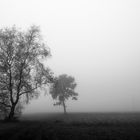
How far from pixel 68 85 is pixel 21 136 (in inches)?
1555

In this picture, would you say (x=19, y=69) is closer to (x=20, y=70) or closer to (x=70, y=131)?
(x=20, y=70)

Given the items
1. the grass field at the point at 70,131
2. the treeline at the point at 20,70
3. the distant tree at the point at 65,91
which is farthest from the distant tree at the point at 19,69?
the distant tree at the point at 65,91

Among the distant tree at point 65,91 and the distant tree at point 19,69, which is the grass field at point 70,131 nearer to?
the distant tree at point 19,69

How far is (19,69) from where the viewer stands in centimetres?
2336

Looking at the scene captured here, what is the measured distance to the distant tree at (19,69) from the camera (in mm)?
23000

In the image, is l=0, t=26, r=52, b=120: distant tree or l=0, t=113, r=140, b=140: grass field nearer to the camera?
l=0, t=113, r=140, b=140: grass field

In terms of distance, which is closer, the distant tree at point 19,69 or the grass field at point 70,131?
the grass field at point 70,131

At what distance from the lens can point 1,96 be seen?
2234cm

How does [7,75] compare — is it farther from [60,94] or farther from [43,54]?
[60,94]

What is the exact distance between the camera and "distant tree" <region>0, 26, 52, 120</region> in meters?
23.0

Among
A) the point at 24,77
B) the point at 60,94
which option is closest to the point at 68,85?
the point at 60,94

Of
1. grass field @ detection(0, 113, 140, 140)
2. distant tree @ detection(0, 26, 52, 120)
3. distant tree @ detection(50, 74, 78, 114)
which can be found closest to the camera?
grass field @ detection(0, 113, 140, 140)

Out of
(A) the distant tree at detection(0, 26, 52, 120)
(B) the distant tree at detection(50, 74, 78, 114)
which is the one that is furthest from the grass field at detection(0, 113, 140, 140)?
(B) the distant tree at detection(50, 74, 78, 114)

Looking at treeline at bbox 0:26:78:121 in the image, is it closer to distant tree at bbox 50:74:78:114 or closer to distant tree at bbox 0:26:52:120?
distant tree at bbox 0:26:52:120
